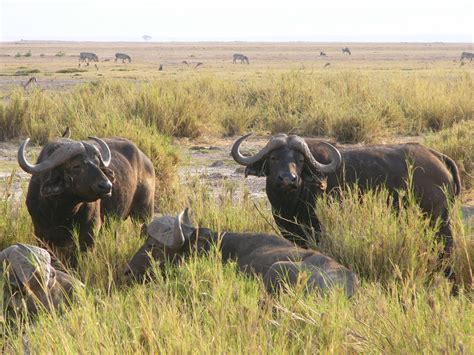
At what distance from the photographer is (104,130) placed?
1265 cm

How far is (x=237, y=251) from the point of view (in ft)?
23.3

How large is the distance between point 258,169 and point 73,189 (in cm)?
197

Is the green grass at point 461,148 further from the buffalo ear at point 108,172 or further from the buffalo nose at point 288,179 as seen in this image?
the buffalo ear at point 108,172

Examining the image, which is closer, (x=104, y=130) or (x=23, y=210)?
(x=23, y=210)

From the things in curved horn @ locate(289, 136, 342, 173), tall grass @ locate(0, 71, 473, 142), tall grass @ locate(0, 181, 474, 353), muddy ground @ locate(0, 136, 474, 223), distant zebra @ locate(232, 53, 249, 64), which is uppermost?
curved horn @ locate(289, 136, 342, 173)

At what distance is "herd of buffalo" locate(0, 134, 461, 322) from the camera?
6.02 m

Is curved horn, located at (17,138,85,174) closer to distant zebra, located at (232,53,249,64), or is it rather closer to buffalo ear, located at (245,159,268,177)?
buffalo ear, located at (245,159,268,177)

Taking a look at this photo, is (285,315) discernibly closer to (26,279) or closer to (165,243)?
(26,279)

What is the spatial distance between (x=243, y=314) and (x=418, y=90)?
1633cm

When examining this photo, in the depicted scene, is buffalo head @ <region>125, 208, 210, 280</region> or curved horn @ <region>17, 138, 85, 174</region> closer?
buffalo head @ <region>125, 208, 210, 280</region>

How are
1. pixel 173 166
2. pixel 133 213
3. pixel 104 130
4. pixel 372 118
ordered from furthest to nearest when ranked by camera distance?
pixel 372 118 < pixel 104 130 < pixel 173 166 < pixel 133 213

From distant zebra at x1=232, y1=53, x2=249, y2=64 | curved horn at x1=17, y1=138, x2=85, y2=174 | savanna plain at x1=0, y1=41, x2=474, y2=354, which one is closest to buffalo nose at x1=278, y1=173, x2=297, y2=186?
savanna plain at x1=0, y1=41, x2=474, y2=354

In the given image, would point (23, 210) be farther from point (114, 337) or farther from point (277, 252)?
point (114, 337)

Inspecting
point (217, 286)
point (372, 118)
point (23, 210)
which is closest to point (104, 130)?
point (23, 210)
